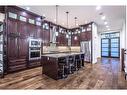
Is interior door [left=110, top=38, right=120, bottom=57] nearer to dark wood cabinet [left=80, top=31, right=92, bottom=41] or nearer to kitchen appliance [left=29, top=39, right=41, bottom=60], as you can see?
dark wood cabinet [left=80, top=31, right=92, bottom=41]

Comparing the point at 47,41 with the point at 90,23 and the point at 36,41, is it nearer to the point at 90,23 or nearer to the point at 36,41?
the point at 36,41

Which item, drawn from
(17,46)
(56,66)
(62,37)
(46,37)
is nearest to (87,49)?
(62,37)

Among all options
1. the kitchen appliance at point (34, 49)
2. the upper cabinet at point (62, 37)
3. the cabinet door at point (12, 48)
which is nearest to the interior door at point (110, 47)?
the upper cabinet at point (62, 37)

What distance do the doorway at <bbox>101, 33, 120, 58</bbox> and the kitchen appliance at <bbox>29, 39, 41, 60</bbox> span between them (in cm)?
842

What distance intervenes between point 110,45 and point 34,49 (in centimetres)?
891

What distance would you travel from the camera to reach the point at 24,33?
4906mm

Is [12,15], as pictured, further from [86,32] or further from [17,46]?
[86,32]

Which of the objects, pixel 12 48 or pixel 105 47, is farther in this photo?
pixel 105 47

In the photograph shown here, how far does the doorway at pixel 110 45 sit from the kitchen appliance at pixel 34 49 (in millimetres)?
8421

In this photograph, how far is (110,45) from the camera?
11.0 m

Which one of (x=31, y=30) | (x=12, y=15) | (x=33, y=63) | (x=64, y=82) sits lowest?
(x=64, y=82)

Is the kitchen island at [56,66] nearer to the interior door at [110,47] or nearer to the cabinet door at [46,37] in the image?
the cabinet door at [46,37]

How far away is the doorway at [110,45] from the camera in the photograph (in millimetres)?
10523
